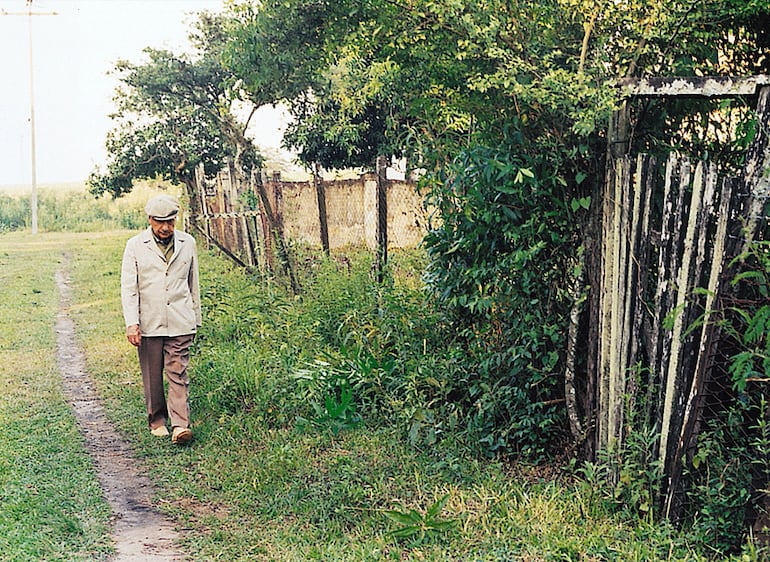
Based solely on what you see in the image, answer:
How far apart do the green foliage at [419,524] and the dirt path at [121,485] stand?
1.28m

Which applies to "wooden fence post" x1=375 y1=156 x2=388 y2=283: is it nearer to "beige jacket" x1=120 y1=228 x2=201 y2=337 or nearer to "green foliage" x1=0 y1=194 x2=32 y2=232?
"beige jacket" x1=120 y1=228 x2=201 y2=337

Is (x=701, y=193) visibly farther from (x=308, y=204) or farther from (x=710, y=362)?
(x=308, y=204)

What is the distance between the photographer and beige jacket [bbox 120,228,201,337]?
7594mm

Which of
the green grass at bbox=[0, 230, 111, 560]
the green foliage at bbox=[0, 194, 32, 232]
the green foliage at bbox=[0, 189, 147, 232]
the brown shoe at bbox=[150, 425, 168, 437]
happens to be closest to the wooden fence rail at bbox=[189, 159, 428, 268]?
the green grass at bbox=[0, 230, 111, 560]

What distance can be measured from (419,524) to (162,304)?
3285 millimetres

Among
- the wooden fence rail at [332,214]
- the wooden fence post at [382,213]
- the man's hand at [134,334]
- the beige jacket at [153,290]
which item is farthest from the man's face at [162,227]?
the wooden fence rail at [332,214]

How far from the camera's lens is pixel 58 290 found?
59.6 feet

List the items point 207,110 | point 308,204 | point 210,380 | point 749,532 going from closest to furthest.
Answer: point 749,532, point 210,380, point 308,204, point 207,110

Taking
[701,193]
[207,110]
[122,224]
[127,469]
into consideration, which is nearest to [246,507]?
[127,469]

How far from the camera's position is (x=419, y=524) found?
5.27 meters

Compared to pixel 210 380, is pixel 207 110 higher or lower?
higher

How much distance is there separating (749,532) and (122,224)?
31619mm

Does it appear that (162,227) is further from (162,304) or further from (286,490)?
(286,490)

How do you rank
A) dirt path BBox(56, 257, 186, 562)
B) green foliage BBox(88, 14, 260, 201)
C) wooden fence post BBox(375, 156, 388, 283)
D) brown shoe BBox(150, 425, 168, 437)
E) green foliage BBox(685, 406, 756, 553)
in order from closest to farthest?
1. green foliage BBox(685, 406, 756, 553)
2. dirt path BBox(56, 257, 186, 562)
3. brown shoe BBox(150, 425, 168, 437)
4. wooden fence post BBox(375, 156, 388, 283)
5. green foliage BBox(88, 14, 260, 201)
